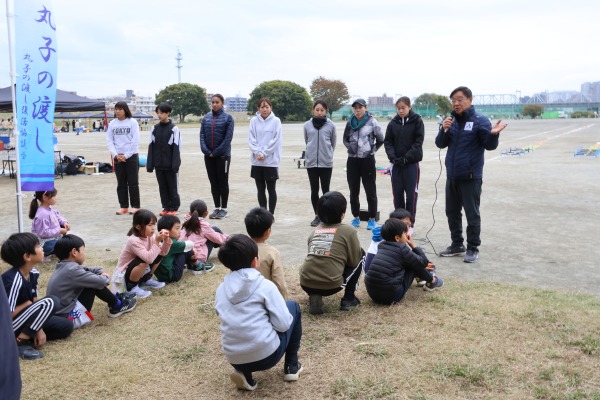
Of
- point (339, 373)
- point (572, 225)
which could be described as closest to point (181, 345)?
point (339, 373)

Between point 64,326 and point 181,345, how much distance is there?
904mm

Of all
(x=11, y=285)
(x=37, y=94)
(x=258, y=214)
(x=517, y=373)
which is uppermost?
(x=37, y=94)

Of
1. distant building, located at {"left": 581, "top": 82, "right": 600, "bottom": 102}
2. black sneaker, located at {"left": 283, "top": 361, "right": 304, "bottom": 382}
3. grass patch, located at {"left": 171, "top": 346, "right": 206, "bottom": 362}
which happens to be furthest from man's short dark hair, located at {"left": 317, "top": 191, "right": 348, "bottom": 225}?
distant building, located at {"left": 581, "top": 82, "right": 600, "bottom": 102}

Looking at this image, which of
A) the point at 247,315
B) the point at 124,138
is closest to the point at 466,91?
the point at 247,315

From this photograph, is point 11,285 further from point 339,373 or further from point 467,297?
point 467,297

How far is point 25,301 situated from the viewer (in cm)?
377

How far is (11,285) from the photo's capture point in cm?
366

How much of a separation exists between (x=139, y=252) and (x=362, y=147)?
3.70 meters

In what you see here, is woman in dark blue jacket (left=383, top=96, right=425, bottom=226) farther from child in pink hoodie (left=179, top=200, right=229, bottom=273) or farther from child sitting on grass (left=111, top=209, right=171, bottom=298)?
child sitting on grass (left=111, top=209, right=171, bottom=298)

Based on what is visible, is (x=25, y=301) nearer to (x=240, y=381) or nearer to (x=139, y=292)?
(x=139, y=292)

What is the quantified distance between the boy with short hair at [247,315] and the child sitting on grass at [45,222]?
3.59 meters

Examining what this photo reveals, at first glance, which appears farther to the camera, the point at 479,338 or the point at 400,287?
the point at 400,287

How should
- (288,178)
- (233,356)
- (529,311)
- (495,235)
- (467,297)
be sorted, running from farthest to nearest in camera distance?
1. (288,178)
2. (495,235)
3. (467,297)
4. (529,311)
5. (233,356)

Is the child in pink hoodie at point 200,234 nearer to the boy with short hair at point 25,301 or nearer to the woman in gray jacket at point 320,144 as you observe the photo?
the boy with short hair at point 25,301
